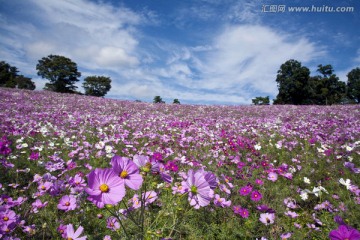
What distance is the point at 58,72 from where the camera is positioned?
193 feet

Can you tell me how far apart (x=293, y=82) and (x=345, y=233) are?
190ft

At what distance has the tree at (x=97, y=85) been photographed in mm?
70062

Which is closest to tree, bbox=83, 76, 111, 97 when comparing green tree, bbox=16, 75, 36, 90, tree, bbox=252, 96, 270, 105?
green tree, bbox=16, 75, 36, 90

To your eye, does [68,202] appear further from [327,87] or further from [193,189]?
[327,87]

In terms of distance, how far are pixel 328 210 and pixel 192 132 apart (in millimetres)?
4678

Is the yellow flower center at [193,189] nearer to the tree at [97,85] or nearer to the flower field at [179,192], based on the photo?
the flower field at [179,192]

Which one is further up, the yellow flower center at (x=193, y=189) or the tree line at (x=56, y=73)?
the tree line at (x=56, y=73)

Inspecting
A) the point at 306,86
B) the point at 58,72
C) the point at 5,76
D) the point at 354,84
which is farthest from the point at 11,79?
the point at 354,84

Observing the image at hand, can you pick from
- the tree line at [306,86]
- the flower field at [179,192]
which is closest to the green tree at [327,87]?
the tree line at [306,86]

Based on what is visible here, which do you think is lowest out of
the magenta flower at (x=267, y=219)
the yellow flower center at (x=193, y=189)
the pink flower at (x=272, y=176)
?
the magenta flower at (x=267, y=219)

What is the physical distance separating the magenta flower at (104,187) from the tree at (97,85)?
7406 cm

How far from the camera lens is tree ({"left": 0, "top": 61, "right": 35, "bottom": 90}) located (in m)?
52.8

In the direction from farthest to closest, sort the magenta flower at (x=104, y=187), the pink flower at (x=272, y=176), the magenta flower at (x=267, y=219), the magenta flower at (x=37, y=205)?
1. the pink flower at (x=272, y=176)
2. the magenta flower at (x=267, y=219)
3. the magenta flower at (x=37, y=205)
4. the magenta flower at (x=104, y=187)

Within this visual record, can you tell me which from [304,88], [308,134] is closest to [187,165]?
[308,134]
